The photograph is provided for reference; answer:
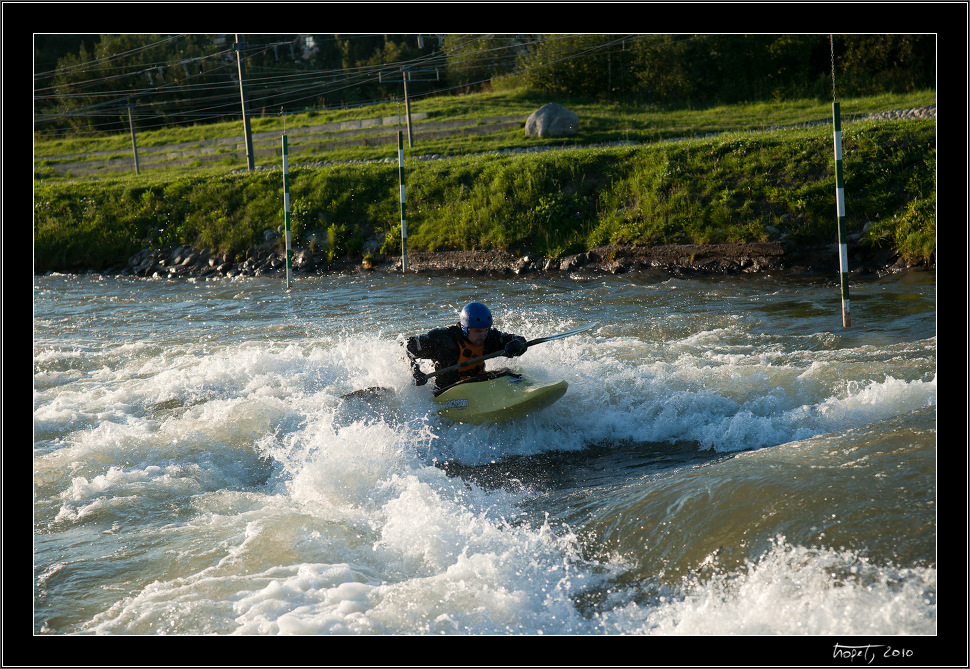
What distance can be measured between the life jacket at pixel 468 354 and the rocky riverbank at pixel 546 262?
6.42 m

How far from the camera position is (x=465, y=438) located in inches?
243

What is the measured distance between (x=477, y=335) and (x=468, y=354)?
0.78 feet

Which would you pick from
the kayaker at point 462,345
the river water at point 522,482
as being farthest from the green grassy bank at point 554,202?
the kayaker at point 462,345

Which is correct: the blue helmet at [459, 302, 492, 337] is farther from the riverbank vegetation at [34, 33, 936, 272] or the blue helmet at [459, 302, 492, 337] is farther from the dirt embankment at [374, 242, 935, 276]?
the riverbank vegetation at [34, 33, 936, 272]

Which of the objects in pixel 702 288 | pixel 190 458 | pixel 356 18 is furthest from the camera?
pixel 702 288

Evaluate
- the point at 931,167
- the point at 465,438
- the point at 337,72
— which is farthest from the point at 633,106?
the point at 465,438

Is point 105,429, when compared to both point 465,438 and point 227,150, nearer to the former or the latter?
point 465,438

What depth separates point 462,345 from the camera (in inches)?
248

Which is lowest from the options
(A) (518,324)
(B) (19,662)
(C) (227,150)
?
(B) (19,662)

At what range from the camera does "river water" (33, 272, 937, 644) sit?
3.55 m

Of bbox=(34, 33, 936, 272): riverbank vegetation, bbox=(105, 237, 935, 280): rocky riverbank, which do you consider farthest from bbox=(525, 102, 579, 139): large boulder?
bbox=(105, 237, 935, 280): rocky riverbank

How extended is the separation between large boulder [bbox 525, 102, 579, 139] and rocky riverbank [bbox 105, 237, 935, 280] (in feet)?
20.6

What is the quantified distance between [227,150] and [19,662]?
22754mm

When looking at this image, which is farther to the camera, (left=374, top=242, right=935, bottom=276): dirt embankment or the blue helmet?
(left=374, top=242, right=935, bottom=276): dirt embankment
